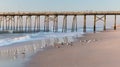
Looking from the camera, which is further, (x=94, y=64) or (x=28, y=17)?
(x=28, y=17)

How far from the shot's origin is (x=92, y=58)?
39.9 ft

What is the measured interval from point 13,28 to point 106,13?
802 inches

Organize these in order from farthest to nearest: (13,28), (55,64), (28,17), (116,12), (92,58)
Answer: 1. (13,28)
2. (28,17)
3. (116,12)
4. (92,58)
5. (55,64)

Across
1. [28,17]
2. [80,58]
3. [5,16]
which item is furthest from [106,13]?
[80,58]

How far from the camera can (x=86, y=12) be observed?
50.1 metres

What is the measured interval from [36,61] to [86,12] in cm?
3832

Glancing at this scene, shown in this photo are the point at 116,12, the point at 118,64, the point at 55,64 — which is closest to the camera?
the point at 118,64

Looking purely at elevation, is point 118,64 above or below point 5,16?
below

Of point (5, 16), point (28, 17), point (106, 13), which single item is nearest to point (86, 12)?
point (106, 13)

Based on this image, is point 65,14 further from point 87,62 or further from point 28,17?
point 87,62

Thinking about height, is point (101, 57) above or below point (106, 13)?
below

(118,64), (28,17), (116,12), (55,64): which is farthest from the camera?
(28,17)

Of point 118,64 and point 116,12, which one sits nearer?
point 118,64

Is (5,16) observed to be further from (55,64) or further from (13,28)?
(55,64)
